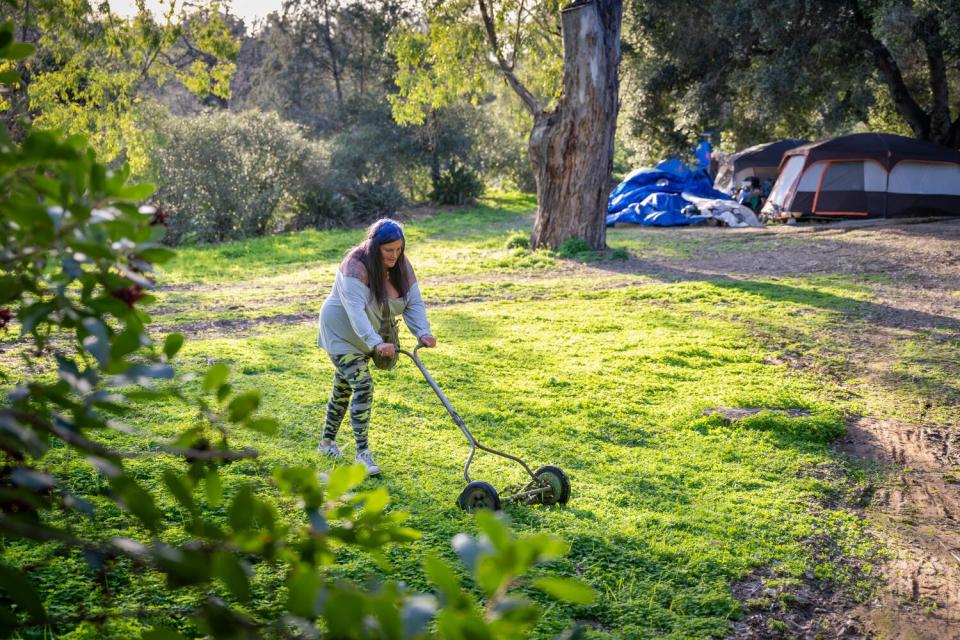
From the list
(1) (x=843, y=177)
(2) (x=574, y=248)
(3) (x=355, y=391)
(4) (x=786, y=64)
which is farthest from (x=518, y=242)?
(3) (x=355, y=391)

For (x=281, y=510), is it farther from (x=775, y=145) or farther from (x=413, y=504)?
(x=775, y=145)

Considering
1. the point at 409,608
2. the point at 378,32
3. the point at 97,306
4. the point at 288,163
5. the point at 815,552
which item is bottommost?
the point at 815,552

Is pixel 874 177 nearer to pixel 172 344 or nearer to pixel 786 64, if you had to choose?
pixel 786 64

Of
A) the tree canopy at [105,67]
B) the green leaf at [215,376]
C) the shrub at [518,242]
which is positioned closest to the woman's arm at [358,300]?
the green leaf at [215,376]

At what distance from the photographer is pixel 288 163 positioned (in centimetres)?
2120

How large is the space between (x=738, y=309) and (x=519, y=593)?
753 cm

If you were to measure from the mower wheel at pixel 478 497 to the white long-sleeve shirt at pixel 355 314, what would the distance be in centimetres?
101

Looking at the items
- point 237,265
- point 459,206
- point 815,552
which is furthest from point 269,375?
point 459,206

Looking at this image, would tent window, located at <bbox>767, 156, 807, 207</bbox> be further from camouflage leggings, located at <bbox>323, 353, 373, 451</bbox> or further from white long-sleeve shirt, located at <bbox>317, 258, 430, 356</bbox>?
camouflage leggings, located at <bbox>323, 353, 373, 451</bbox>

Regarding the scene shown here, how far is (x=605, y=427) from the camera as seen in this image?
6367 millimetres

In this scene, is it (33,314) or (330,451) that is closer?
(33,314)

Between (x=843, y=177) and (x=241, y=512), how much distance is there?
20.5 metres

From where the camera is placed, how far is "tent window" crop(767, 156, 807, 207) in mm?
19875

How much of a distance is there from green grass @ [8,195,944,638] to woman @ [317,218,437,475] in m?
0.47
